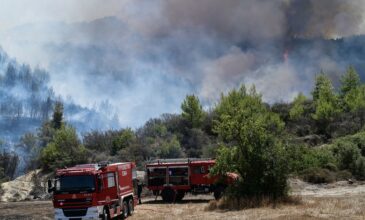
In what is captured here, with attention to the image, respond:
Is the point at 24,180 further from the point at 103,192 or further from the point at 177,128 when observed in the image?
the point at 103,192

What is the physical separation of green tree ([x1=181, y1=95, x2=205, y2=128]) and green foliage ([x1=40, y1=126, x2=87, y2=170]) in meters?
24.1

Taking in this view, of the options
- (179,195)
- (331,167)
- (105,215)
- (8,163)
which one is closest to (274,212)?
(105,215)

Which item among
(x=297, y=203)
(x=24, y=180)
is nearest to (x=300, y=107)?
(x=24, y=180)

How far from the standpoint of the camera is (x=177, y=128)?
91.4m

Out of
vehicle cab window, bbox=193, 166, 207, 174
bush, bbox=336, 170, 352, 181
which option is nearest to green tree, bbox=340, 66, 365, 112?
bush, bbox=336, 170, 352, 181

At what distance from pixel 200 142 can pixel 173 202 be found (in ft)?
145

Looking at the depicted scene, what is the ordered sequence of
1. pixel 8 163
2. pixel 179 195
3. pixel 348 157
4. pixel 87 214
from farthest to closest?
pixel 8 163, pixel 348 157, pixel 179 195, pixel 87 214

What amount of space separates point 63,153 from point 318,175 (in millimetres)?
38998

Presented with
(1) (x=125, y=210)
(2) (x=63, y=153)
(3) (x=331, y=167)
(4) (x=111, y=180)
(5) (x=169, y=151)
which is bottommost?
(1) (x=125, y=210)

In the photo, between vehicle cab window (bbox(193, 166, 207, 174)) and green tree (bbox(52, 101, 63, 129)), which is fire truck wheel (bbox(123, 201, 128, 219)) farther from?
green tree (bbox(52, 101, 63, 129))

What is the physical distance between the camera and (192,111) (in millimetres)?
93438

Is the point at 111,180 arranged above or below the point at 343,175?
above

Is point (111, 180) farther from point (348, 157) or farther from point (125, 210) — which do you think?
point (348, 157)

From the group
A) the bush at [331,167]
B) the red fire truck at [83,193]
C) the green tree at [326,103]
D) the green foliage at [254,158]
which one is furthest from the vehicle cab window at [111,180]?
the green tree at [326,103]
